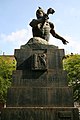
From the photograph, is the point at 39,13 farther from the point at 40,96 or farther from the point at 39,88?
the point at 40,96

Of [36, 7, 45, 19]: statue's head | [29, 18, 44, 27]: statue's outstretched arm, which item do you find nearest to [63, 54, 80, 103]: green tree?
[36, 7, 45, 19]: statue's head

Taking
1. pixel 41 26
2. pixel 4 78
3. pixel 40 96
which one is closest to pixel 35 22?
pixel 41 26

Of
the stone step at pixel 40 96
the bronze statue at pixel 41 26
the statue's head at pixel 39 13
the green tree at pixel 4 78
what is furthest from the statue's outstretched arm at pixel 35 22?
the green tree at pixel 4 78

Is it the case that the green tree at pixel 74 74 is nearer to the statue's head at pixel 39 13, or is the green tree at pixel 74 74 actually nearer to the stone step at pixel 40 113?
the statue's head at pixel 39 13

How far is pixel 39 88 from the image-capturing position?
973 cm

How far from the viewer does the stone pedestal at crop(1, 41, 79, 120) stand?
911 centimetres

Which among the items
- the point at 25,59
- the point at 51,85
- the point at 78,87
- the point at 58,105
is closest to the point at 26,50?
the point at 25,59

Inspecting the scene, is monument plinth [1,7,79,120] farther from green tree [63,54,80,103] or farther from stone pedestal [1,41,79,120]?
green tree [63,54,80,103]

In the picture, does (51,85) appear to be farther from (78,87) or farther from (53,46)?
(78,87)

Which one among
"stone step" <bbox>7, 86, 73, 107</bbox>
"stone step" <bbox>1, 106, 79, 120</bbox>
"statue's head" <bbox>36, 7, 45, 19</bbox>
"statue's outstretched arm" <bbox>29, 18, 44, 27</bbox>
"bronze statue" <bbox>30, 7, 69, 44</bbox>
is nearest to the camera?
"stone step" <bbox>1, 106, 79, 120</bbox>

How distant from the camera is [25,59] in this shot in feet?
34.8

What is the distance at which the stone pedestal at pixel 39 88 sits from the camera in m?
9.11

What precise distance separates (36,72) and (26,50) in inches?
46.8

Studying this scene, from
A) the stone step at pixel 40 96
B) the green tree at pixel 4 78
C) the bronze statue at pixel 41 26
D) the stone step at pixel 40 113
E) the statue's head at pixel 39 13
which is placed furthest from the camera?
the green tree at pixel 4 78
